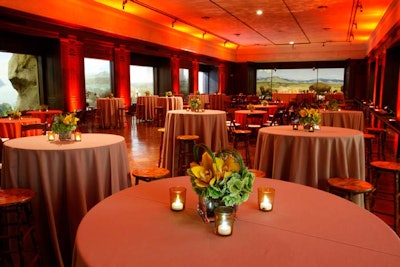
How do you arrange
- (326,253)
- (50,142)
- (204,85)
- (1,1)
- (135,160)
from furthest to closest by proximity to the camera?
(204,85)
(1,1)
(135,160)
(50,142)
(326,253)

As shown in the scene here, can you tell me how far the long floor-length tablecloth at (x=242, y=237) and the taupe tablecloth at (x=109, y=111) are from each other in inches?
343

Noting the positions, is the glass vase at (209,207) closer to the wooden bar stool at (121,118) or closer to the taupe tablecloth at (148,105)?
the wooden bar stool at (121,118)

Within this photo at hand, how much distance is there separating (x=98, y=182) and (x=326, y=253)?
1.98 meters

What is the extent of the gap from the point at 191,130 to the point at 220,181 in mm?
3839

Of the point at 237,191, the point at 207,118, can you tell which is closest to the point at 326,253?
the point at 237,191

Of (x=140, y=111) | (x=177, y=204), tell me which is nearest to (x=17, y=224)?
(x=177, y=204)

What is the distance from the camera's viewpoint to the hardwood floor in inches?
148

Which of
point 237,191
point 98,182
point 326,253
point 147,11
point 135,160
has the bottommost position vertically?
point 135,160

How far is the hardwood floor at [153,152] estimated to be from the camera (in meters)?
3.75

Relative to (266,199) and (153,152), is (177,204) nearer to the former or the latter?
(266,199)

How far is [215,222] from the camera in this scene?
124 centimetres

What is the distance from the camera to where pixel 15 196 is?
2.28 meters

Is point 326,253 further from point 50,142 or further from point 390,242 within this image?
point 50,142

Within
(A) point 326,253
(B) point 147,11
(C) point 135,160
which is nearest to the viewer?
(A) point 326,253
